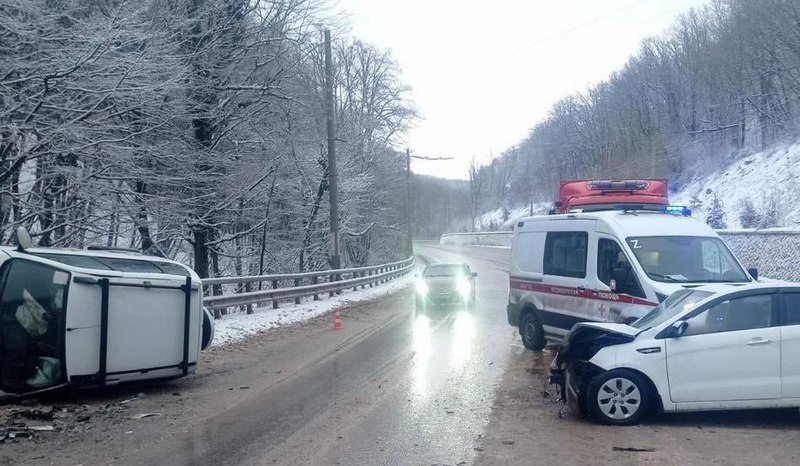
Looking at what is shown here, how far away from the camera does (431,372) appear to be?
10477 mm

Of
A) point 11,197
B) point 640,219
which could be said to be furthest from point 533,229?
point 11,197

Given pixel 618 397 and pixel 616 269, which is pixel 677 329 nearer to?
pixel 618 397

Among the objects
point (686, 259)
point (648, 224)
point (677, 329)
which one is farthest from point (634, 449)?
point (648, 224)

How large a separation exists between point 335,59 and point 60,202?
28184 mm

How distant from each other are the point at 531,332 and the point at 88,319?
7368 millimetres

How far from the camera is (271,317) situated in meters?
17.7

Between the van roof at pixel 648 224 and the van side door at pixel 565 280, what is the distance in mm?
507

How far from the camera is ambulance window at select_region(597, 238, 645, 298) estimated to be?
9.81 m

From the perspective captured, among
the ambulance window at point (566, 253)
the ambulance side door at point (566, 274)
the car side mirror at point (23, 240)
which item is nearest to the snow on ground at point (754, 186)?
the ambulance window at point (566, 253)

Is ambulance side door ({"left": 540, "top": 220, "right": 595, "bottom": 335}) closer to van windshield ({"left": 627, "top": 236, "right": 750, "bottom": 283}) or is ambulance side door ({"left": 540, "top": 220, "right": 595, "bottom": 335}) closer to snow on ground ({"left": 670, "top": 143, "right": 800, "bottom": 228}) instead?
van windshield ({"left": 627, "top": 236, "right": 750, "bottom": 283})

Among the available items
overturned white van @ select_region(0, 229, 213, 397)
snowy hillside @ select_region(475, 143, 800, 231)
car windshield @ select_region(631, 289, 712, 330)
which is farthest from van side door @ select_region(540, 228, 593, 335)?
snowy hillside @ select_region(475, 143, 800, 231)

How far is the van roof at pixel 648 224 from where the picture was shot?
10219 millimetres

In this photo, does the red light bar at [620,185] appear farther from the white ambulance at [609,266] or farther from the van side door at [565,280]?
the van side door at [565,280]

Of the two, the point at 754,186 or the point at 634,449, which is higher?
the point at 754,186
